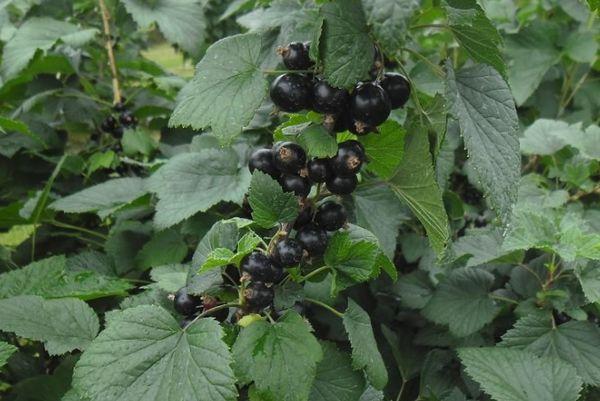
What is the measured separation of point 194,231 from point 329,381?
0.54 metres

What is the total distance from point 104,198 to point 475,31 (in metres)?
1.00

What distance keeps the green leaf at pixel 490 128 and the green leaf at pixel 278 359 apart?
30 cm

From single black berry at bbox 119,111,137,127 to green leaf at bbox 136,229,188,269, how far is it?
0.47 m

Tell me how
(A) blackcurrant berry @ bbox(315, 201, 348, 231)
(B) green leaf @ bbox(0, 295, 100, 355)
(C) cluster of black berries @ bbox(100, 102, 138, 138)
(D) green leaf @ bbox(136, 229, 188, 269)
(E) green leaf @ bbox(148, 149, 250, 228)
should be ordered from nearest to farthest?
(A) blackcurrant berry @ bbox(315, 201, 348, 231) → (B) green leaf @ bbox(0, 295, 100, 355) → (E) green leaf @ bbox(148, 149, 250, 228) → (D) green leaf @ bbox(136, 229, 188, 269) → (C) cluster of black berries @ bbox(100, 102, 138, 138)

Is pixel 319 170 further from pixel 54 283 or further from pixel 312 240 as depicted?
pixel 54 283

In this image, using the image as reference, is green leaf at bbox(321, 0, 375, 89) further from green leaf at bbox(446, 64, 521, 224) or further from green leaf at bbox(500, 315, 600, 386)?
green leaf at bbox(500, 315, 600, 386)

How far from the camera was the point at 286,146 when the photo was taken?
2.48ft

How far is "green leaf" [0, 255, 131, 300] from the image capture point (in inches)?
40.8

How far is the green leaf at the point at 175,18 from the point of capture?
5.52 feet

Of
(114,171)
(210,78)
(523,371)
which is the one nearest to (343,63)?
(210,78)

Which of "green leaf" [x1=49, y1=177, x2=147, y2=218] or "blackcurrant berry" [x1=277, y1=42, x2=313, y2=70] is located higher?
"blackcurrant berry" [x1=277, y1=42, x2=313, y2=70]

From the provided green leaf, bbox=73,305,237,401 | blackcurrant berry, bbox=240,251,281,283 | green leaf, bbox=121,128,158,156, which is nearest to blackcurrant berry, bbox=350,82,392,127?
blackcurrant berry, bbox=240,251,281,283

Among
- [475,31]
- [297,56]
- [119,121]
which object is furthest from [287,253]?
[119,121]

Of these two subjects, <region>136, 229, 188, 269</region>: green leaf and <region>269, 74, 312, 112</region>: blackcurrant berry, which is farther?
<region>136, 229, 188, 269</region>: green leaf
